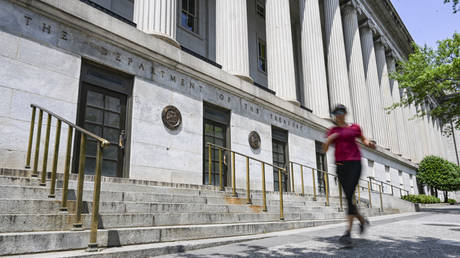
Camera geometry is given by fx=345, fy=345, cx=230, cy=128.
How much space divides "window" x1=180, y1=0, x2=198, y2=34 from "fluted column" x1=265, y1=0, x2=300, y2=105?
12.8 feet

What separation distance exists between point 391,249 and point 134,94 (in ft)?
21.6

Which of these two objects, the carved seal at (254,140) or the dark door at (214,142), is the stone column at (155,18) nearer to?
the dark door at (214,142)

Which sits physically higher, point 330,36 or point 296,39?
point 296,39

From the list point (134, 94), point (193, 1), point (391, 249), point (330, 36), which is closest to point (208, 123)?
point (134, 94)

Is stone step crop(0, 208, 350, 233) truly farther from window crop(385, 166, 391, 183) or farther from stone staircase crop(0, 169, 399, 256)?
window crop(385, 166, 391, 183)

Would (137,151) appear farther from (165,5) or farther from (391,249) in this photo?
(391,249)

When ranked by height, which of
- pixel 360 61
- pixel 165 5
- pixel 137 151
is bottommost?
pixel 137 151

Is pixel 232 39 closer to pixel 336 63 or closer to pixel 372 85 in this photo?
pixel 336 63

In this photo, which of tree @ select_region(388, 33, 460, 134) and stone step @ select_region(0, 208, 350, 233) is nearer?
stone step @ select_region(0, 208, 350, 233)

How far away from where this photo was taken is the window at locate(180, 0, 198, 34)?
17094 mm

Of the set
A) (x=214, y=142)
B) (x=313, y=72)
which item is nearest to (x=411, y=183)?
(x=313, y=72)

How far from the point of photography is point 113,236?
4465 mm

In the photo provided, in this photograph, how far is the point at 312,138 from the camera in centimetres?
1692

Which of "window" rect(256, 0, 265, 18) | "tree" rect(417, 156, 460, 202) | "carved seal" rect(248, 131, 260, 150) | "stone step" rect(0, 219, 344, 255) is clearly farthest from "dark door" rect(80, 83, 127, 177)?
"tree" rect(417, 156, 460, 202)
